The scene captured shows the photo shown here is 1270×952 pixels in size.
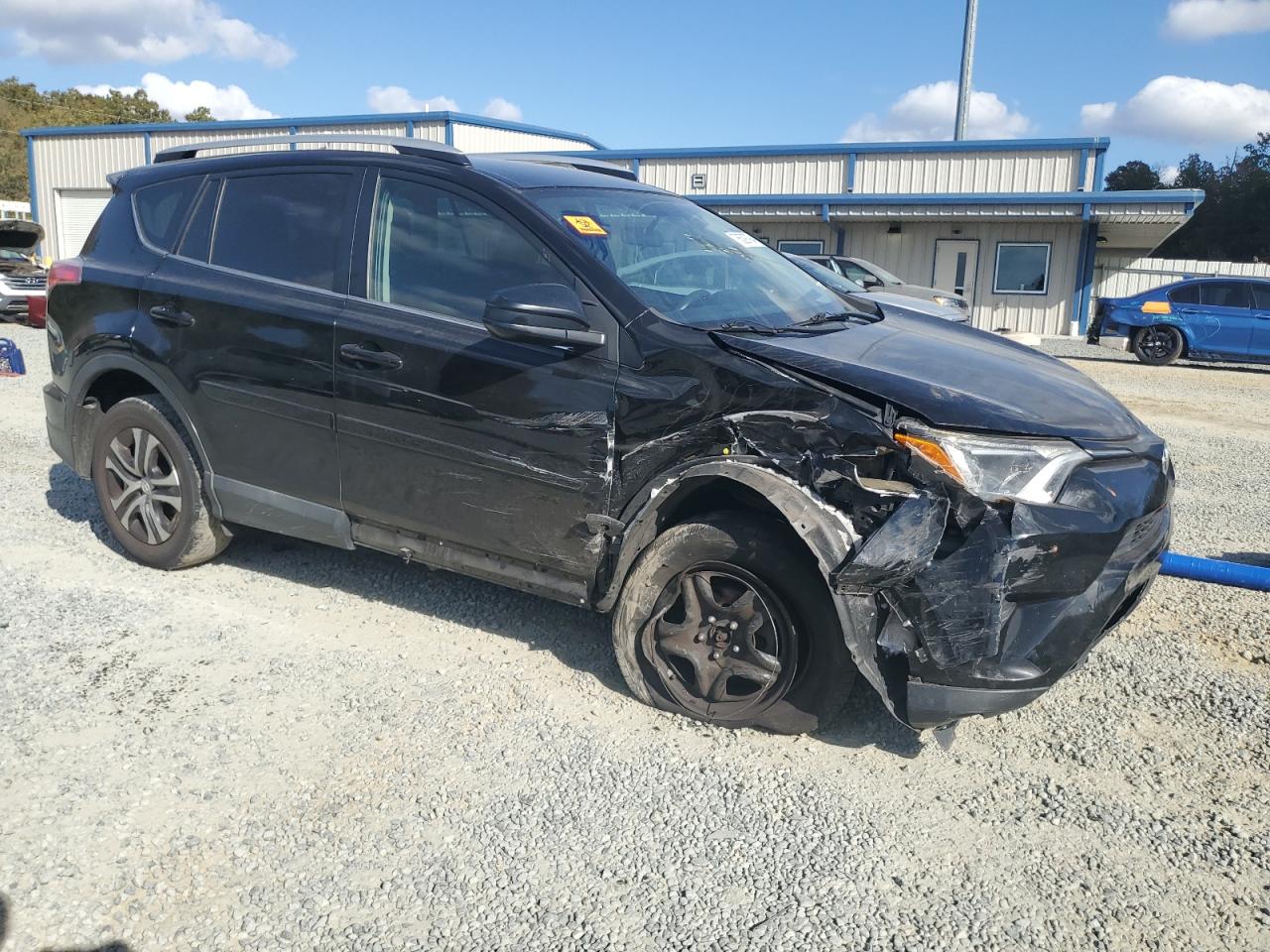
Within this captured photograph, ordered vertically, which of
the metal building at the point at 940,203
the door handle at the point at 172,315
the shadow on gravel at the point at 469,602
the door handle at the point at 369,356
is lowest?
the shadow on gravel at the point at 469,602

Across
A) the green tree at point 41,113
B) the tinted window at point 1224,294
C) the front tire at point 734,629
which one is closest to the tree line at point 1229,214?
the tinted window at point 1224,294

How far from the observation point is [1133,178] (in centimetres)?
5881

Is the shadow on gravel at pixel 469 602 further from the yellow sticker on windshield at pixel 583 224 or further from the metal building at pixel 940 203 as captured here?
the metal building at pixel 940 203

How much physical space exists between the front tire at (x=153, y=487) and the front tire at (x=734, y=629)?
234 centimetres

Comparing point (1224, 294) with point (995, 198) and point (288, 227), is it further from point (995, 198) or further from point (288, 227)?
point (288, 227)

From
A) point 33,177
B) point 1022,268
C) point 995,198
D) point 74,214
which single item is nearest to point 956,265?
point 1022,268

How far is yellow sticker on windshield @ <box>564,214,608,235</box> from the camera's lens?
383 cm

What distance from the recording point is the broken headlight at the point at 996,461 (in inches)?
118

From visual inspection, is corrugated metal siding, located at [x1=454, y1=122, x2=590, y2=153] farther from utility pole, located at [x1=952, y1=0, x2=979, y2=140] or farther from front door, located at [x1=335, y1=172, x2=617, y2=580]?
front door, located at [x1=335, y1=172, x2=617, y2=580]

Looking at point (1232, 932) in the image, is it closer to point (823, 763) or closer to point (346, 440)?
point (823, 763)

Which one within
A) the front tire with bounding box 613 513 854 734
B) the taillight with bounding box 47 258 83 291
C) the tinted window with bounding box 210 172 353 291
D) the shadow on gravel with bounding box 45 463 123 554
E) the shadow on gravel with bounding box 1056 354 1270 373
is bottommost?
the shadow on gravel with bounding box 45 463 123 554

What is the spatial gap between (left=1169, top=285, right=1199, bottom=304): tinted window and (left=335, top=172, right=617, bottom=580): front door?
17222 mm

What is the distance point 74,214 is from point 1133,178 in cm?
5514

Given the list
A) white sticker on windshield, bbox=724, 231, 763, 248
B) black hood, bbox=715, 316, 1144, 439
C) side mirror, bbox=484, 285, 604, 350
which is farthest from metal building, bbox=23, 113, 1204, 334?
side mirror, bbox=484, 285, 604, 350
